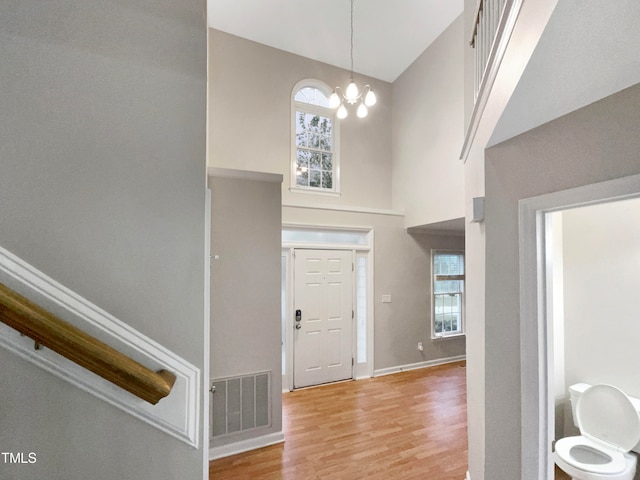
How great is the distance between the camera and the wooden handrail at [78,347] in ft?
2.40

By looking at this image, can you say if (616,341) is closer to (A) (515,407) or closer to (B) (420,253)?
(A) (515,407)

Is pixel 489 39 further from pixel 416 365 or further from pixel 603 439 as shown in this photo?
pixel 416 365

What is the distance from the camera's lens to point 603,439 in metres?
2.32

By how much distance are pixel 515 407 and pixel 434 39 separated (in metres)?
4.95

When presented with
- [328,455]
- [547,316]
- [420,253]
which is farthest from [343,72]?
[328,455]

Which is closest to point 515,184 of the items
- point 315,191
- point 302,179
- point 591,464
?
point 591,464

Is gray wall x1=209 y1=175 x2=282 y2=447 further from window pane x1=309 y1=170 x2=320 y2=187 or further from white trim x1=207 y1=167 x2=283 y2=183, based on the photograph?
window pane x1=309 y1=170 x2=320 y2=187

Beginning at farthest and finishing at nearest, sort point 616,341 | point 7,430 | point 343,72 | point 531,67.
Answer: point 343,72, point 616,341, point 531,67, point 7,430

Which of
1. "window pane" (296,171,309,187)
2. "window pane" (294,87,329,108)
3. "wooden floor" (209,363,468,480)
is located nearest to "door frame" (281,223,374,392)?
"wooden floor" (209,363,468,480)

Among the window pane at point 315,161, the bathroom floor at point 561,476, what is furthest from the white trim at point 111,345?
the window pane at point 315,161

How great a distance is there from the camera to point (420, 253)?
518 centimetres

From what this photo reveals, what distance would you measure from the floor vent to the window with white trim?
11.1 feet

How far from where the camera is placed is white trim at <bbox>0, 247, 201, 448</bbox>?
83 cm

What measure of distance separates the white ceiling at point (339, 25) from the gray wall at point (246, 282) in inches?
106
